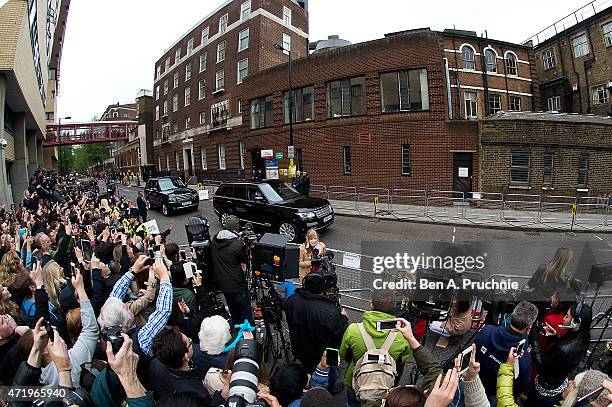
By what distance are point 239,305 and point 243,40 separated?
31.8m

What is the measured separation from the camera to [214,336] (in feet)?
9.95

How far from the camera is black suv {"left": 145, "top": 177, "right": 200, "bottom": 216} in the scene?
17.6 m

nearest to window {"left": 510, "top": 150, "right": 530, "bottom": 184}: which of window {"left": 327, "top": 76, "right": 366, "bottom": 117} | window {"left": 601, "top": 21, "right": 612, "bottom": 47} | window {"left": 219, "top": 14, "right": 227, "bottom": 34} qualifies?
window {"left": 327, "top": 76, "right": 366, "bottom": 117}

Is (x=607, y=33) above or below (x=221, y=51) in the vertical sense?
below

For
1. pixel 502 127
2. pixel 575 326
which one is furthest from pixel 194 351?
pixel 502 127

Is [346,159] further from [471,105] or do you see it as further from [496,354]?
[496,354]

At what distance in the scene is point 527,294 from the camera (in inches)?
178

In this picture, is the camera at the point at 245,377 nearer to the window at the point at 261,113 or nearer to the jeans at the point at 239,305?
the jeans at the point at 239,305

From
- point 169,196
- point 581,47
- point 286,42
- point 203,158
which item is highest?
point 286,42

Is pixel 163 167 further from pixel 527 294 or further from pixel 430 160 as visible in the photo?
pixel 527 294

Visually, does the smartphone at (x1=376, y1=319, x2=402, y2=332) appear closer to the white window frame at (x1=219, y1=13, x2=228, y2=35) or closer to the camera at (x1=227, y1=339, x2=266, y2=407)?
the camera at (x1=227, y1=339, x2=266, y2=407)

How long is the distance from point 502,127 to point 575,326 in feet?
61.1

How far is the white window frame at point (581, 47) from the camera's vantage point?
2627 cm

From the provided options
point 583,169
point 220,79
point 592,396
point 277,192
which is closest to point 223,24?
point 220,79
